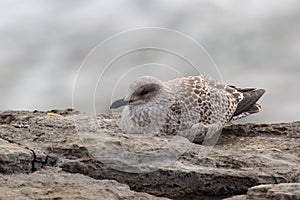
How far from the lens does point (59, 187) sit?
2.92m

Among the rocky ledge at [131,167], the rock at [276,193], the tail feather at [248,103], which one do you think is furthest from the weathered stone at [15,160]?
the tail feather at [248,103]

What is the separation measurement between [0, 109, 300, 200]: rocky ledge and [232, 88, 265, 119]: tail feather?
35.5 inches

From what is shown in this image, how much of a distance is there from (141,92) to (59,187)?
168 centimetres

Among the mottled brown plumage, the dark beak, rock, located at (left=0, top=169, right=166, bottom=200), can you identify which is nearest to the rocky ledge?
rock, located at (left=0, top=169, right=166, bottom=200)

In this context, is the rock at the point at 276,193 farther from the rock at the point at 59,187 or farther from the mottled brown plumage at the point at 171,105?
the mottled brown plumage at the point at 171,105

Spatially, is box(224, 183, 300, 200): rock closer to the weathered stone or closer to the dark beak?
the weathered stone

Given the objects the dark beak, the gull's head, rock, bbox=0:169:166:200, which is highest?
the gull's head

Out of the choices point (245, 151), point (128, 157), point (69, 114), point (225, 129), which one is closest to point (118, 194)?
point (128, 157)

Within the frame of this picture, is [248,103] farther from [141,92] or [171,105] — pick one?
[141,92]

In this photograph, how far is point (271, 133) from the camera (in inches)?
193

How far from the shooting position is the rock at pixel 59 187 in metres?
2.78

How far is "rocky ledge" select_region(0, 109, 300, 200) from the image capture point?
291cm

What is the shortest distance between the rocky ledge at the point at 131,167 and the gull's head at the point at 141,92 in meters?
0.34

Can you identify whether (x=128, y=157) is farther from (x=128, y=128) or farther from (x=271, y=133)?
(x=271, y=133)
